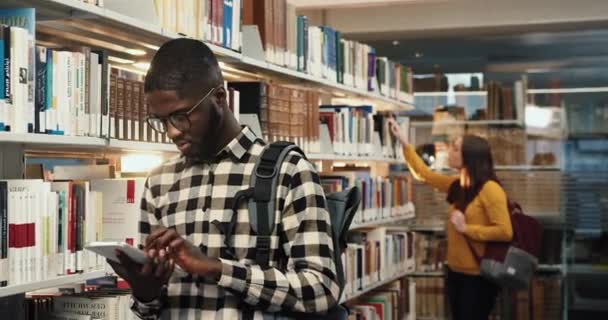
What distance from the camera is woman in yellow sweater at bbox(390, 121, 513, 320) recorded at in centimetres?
570

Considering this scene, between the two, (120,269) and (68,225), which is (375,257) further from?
(120,269)

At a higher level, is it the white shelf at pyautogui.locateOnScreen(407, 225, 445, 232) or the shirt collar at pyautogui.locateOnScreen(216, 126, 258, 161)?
the shirt collar at pyautogui.locateOnScreen(216, 126, 258, 161)

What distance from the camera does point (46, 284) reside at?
2660mm

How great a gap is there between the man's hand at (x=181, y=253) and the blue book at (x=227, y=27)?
1.89 metres

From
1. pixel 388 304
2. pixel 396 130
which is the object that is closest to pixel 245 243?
pixel 388 304

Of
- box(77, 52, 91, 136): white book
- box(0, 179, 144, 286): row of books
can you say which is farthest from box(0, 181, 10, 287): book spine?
box(77, 52, 91, 136): white book

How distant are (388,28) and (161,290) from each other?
596 centimetres

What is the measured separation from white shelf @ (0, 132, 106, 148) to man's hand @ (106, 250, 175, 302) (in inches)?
24.5

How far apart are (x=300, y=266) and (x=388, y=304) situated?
4.29 m

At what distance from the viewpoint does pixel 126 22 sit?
292 cm

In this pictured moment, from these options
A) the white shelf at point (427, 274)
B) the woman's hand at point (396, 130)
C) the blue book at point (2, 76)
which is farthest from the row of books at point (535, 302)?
the blue book at point (2, 76)

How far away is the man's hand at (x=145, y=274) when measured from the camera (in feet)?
6.33

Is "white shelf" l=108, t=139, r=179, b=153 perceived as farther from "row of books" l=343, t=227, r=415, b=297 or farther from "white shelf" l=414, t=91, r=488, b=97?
"white shelf" l=414, t=91, r=488, b=97

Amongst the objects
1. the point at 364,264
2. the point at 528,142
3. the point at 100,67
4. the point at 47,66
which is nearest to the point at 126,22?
the point at 100,67
